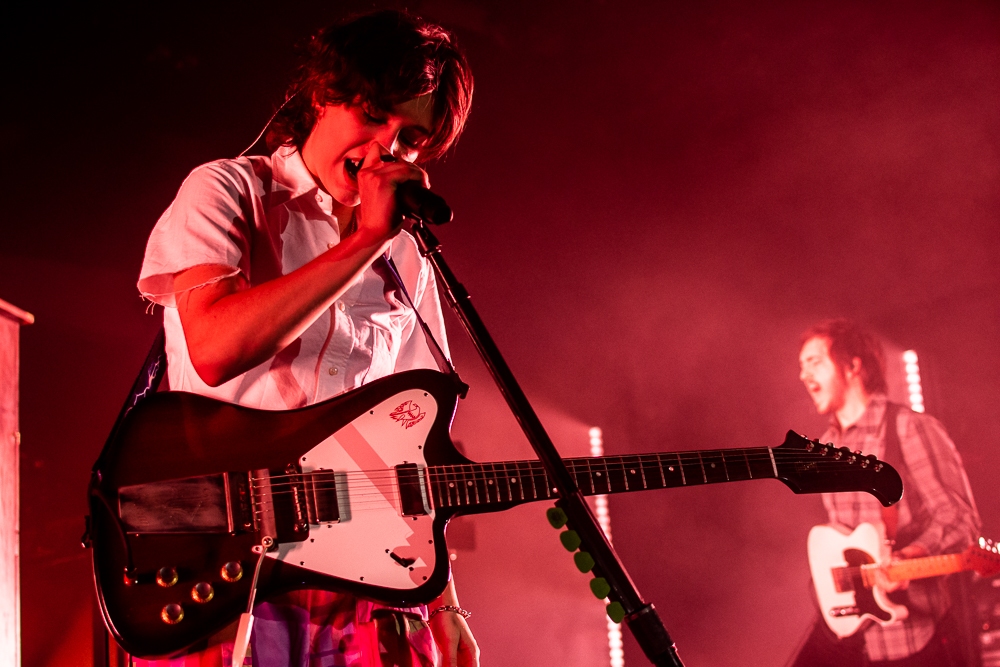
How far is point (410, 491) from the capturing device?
1361 millimetres

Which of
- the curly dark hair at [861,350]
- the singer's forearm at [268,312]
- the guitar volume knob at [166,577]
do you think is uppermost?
the curly dark hair at [861,350]

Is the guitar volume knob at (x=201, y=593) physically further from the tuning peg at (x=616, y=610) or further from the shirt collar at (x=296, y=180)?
the shirt collar at (x=296, y=180)

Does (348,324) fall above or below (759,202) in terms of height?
below

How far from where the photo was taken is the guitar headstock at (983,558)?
423 cm

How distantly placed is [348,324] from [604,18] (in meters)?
3.36

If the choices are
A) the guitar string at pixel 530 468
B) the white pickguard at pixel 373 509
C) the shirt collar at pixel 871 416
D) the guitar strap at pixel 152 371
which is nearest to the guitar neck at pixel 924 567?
the shirt collar at pixel 871 416

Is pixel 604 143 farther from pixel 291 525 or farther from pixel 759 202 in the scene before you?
pixel 291 525

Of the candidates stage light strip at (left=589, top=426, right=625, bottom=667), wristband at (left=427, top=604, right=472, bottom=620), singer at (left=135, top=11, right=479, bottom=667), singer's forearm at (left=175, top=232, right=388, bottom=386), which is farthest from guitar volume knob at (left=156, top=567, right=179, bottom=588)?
stage light strip at (left=589, top=426, right=625, bottom=667)

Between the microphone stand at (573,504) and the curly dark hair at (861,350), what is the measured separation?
4.05m

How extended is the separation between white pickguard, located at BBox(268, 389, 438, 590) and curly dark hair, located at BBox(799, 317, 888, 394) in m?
3.88

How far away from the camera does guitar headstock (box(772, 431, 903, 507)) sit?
1.75m

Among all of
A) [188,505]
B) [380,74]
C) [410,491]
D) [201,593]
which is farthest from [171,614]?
[380,74]

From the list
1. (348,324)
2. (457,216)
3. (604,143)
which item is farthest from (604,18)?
(348,324)

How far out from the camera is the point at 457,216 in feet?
13.3
